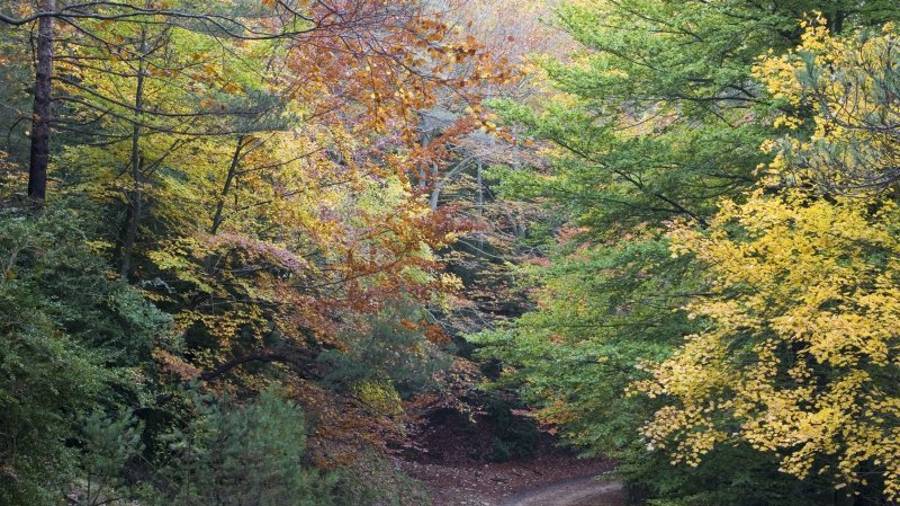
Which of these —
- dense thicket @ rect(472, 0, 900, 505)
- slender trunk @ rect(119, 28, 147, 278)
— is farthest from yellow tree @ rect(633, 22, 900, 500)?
slender trunk @ rect(119, 28, 147, 278)

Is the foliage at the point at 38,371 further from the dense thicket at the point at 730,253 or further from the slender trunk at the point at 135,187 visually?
the dense thicket at the point at 730,253

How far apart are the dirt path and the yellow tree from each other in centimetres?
1070

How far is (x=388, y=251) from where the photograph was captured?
11414mm

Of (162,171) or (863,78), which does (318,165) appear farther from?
(863,78)

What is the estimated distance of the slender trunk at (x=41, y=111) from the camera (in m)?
7.43

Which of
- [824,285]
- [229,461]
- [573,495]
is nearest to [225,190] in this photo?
[229,461]

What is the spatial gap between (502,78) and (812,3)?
770 centimetres

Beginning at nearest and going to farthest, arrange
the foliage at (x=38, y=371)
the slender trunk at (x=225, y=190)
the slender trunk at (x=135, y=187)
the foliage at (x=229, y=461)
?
the foliage at (x=38, y=371)
the foliage at (x=229, y=461)
the slender trunk at (x=135, y=187)
the slender trunk at (x=225, y=190)

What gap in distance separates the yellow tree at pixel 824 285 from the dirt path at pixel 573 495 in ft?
35.1

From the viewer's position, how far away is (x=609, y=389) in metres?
11.3

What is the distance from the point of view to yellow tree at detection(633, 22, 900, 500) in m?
6.91

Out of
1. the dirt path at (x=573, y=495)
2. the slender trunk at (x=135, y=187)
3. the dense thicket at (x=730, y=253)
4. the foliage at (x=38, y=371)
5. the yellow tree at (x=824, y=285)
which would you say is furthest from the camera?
the dirt path at (x=573, y=495)

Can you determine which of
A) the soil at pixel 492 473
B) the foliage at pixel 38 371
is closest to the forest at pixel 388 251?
the foliage at pixel 38 371

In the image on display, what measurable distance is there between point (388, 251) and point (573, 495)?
1203 cm
